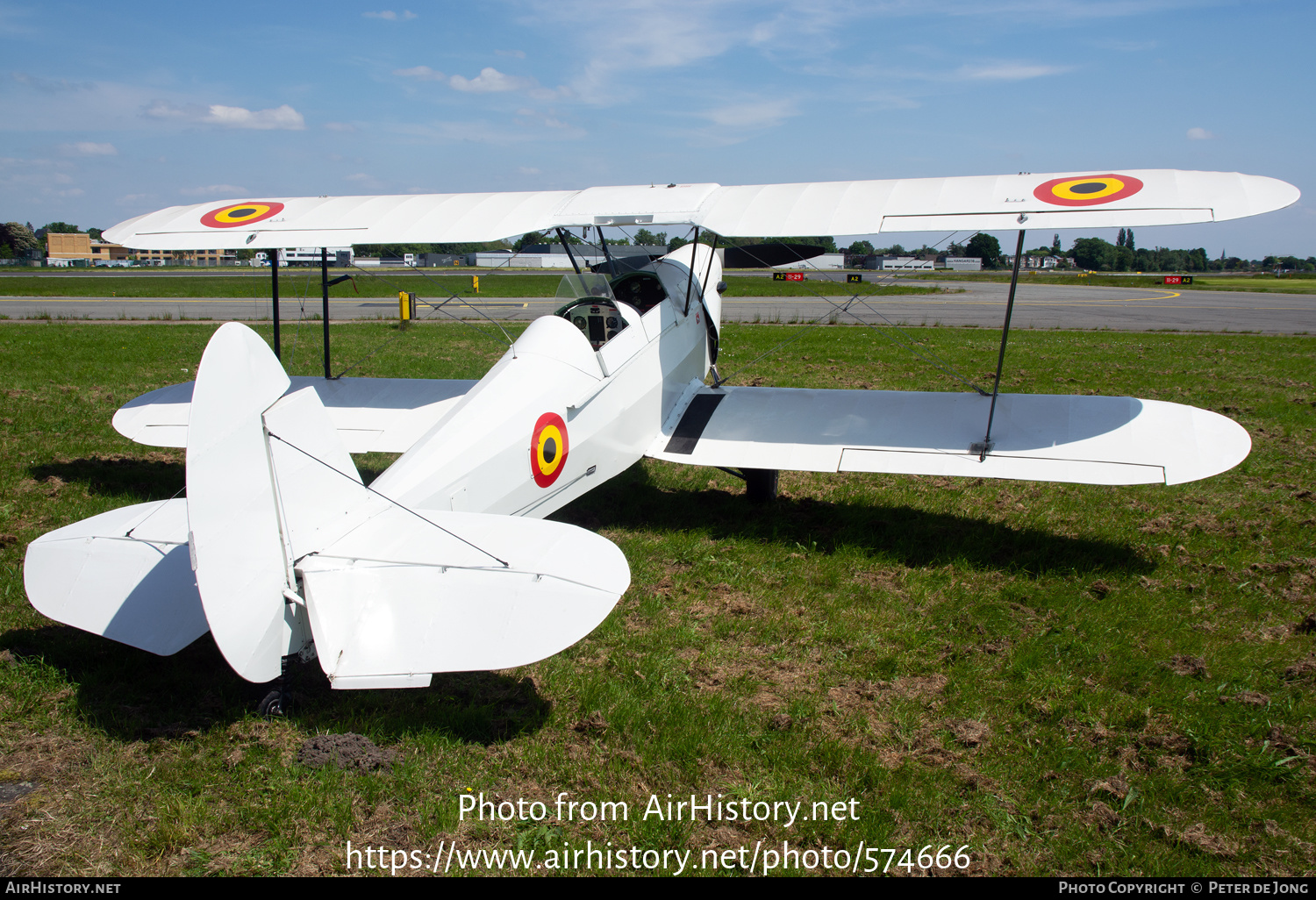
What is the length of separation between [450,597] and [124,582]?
1.53 metres

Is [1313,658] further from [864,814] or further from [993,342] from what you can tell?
[993,342]

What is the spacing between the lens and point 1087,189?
17.3 ft

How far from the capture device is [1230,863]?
111 inches

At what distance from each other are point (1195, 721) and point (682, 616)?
2700 millimetres

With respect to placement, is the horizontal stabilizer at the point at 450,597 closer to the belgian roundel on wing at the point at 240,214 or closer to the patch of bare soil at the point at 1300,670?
the patch of bare soil at the point at 1300,670

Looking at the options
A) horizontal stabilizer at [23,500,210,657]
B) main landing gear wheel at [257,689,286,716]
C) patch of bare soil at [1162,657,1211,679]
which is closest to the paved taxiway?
patch of bare soil at [1162,657,1211,679]

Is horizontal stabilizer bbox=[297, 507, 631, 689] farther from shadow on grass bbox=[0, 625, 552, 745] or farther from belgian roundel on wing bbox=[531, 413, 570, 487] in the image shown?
belgian roundel on wing bbox=[531, 413, 570, 487]

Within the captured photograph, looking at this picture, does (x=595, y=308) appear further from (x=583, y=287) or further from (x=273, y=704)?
(x=273, y=704)

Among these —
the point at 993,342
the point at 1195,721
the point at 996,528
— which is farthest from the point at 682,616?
the point at 993,342

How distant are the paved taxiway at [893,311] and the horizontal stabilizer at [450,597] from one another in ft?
52.0

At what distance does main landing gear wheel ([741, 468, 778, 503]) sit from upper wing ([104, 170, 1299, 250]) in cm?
222

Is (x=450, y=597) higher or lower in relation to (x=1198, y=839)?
higher

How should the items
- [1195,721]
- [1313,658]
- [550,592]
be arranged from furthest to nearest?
[1313,658]
[1195,721]
[550,592]

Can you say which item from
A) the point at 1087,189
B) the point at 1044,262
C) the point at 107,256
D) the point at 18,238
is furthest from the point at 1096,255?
the point at 107,256
